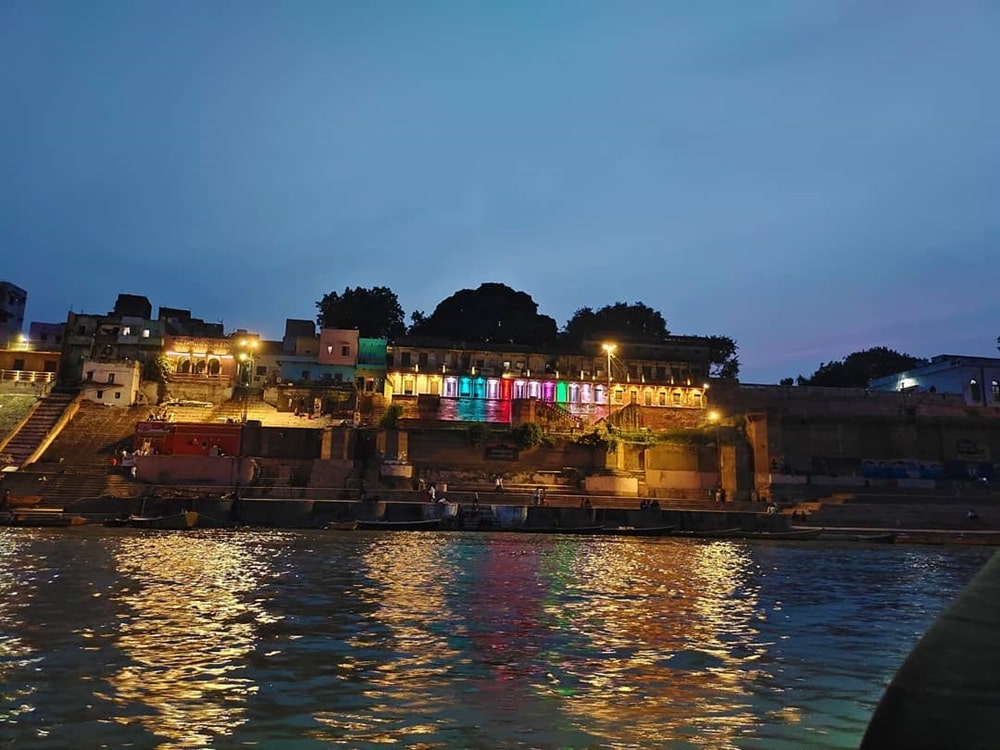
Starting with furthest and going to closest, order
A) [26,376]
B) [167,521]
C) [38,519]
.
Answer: [26,376] → [167,521] → [38,519]

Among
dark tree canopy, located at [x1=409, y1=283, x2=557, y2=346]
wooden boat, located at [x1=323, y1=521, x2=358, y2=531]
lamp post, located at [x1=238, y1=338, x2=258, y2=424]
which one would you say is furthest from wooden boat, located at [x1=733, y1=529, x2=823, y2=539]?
dark tree canopy, located at [x1=409, y1=283, x2=557, y2=346]

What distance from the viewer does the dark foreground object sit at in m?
2.08

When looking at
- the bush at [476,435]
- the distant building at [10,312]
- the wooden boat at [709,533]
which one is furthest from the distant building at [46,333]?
the wooden boat at [709,533]

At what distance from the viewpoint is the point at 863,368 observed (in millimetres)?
92562

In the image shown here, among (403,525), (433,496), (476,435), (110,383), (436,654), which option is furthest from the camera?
(110,383)

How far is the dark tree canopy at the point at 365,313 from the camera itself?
273 feet

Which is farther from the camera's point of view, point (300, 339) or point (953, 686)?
point (300, 339)

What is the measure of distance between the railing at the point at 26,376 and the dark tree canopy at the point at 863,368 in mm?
83806

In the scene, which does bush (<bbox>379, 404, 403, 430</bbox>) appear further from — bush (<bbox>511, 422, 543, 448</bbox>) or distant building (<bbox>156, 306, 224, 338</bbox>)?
distant building (<bbox>156, 306, 224, 338</bbox>)

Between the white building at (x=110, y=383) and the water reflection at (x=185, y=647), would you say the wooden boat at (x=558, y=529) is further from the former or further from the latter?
the white building at (x=110, y=383)

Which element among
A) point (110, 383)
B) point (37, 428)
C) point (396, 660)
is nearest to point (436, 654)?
point (396, 660)

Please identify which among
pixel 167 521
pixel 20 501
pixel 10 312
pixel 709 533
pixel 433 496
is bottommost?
pixel 709 533

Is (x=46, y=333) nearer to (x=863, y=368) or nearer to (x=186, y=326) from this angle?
(x=186, y=326)

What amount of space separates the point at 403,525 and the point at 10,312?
184 feet
